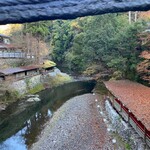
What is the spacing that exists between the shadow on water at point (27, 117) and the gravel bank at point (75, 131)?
32.9 inches

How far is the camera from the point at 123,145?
14336 millimetres

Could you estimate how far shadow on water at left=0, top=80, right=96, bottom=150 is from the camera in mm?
16628

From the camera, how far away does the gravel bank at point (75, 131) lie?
15.0 meters

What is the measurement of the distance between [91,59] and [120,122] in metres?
14.0

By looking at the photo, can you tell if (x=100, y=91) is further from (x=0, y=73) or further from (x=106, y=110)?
(x=0, y=73)

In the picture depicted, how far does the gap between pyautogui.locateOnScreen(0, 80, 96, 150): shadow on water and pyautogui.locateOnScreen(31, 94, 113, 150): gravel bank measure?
0.84 meters

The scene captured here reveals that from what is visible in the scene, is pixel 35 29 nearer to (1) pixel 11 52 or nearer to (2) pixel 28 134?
(1) pixel 11 52

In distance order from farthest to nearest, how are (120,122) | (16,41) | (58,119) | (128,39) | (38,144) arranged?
(16,41), (128,39), (58,119), (120,122), (38,144)

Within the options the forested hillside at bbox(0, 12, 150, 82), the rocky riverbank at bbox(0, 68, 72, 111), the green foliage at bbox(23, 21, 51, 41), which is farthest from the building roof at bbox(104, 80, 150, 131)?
the green foliage at bbox(23, 21, 51, 41)

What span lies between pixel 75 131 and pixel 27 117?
21.2 ft

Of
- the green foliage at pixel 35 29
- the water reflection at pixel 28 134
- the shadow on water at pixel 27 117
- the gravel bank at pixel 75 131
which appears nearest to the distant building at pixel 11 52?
the green foliage at pixel 35 29

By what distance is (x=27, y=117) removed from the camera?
22109 millimetres

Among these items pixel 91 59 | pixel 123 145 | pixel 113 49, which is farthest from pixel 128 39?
pixel 123 145

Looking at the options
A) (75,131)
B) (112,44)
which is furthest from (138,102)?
(112,44)
